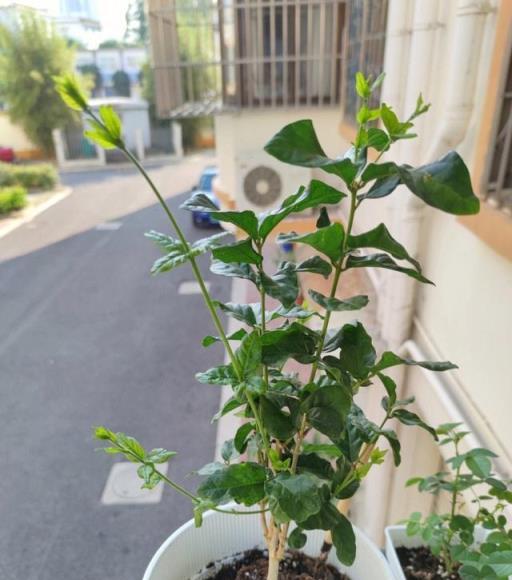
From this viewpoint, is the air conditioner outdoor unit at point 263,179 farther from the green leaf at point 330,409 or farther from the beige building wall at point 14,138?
the beige building wall at point 14,138

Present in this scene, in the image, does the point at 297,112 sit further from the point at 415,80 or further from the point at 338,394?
the point at 338,394

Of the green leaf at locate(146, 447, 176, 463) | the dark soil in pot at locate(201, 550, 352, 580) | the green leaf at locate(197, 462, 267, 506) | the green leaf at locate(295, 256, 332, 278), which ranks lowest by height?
the dark soil in pot at locate(201, 550, 352, 580)

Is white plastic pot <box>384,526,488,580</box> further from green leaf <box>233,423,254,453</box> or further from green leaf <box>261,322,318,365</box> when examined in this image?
green leaf <box>261,322,318,365</box>

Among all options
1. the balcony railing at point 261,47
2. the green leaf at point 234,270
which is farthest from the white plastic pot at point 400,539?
the balcony railing at point 261,47

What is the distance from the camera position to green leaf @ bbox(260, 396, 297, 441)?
67 centimetres

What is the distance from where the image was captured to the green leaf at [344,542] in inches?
27.6

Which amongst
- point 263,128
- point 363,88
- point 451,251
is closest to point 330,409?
point 363,88

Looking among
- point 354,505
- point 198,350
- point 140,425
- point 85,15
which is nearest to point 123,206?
point 198,350

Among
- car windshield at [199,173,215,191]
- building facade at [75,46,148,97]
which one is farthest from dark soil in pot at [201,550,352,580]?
building facade at [75,46,148,97]

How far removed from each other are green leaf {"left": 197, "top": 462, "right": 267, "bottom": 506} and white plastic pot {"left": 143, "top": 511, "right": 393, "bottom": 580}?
0.95 ft

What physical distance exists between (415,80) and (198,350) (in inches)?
146

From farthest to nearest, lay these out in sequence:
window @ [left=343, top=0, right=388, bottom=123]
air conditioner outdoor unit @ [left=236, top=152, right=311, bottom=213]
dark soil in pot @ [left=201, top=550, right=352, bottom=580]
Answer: air conditioner outdoor unit @ [left=236, top=152, right=311, bottom=213] → window @ [left=343, top=0, right=388, bottom=123] → dark soil in pot @ [left=201, top=550, right=352, bottom=580]

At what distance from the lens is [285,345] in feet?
2.18

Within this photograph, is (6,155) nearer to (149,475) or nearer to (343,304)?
(149,475)
